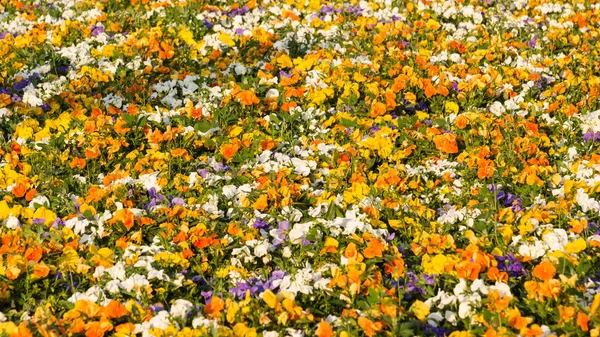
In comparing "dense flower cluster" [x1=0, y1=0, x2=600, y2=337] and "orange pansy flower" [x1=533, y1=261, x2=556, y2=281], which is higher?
"orange pansy flower" [x1=533, y1=261, x2=556, y2=281]

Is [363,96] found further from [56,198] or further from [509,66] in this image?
[56,198]

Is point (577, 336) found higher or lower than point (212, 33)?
higher

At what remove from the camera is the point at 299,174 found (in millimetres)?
5297

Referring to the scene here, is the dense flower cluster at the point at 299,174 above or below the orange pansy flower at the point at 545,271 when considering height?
below

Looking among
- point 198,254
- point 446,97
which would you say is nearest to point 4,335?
point 198,254

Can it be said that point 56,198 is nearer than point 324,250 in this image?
No

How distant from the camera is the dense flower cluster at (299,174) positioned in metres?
3.78

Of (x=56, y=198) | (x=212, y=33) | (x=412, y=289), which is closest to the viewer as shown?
(x=412, y=289)

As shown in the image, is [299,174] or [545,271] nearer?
[545,271]

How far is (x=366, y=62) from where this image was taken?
7.21 m

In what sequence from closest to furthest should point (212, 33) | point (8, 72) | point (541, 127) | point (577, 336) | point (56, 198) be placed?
1. point (577, 336)
2. point (56, 198)
3. point (541, 127)
4. point (8, 72)
5. point (212, 33)

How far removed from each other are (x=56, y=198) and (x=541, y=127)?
4027mm

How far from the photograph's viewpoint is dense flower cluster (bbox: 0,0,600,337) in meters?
3.78

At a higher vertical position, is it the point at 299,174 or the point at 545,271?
the point at 545,271
